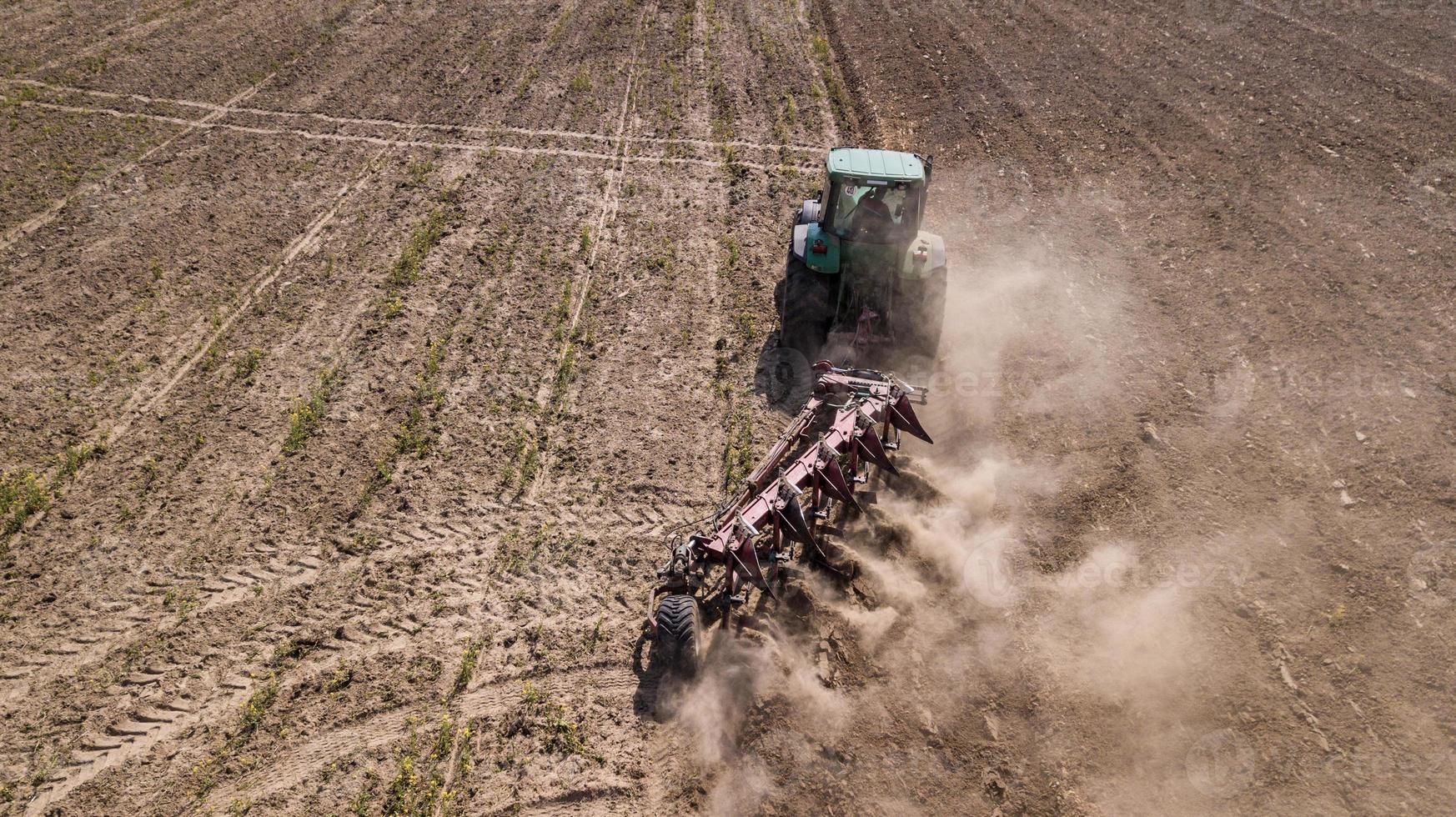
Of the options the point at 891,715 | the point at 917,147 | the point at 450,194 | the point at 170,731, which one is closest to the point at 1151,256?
the point at 917,147

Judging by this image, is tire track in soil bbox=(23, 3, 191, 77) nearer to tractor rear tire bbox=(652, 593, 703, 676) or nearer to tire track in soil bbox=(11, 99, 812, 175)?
tire track in soil bbox=(11, 99, 812, 175)

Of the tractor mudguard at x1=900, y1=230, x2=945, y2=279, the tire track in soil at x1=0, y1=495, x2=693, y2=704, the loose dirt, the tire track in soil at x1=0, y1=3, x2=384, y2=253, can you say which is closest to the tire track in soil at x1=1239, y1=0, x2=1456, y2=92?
the loose dirt

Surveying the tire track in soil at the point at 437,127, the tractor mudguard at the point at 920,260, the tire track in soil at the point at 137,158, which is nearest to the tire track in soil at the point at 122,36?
the tire track in soil at the point at 137,158

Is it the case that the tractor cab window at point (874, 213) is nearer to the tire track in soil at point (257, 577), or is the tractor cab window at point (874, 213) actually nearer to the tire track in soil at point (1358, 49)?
the tire track in soil at point (257, 577)

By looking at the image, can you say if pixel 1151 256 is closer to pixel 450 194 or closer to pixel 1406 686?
pixel 1406 686

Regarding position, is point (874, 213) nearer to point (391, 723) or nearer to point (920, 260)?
point (920, 260)

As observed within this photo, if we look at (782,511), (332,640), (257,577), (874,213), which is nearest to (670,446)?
(782,511)
